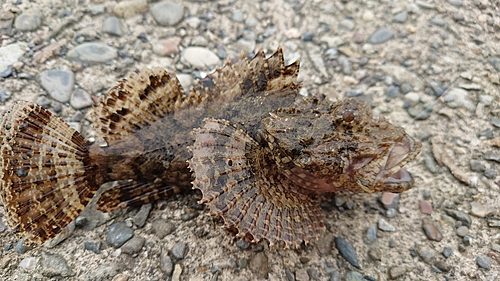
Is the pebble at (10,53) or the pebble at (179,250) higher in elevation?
the pebble at (10,53)

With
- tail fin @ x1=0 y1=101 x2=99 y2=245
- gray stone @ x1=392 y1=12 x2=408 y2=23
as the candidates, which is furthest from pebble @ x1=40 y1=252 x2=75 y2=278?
gray stone @ x1=392 y1=12 x2=408 y2=23

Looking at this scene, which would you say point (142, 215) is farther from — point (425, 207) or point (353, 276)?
point (425, 207)

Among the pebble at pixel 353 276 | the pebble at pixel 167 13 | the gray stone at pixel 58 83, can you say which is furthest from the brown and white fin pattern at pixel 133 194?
the pebble at pixel 167 13

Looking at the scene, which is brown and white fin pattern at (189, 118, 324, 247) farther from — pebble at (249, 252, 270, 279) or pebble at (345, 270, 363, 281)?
pebble at (345, 270, 363, 281)

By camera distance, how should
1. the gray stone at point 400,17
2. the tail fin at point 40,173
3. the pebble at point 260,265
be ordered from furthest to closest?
the gray stone at point 400,17 → the pebble at point 260,265 → the tail fin at point 40,173

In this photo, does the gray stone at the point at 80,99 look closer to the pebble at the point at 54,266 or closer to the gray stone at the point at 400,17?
the pebble at the point at 54,266
